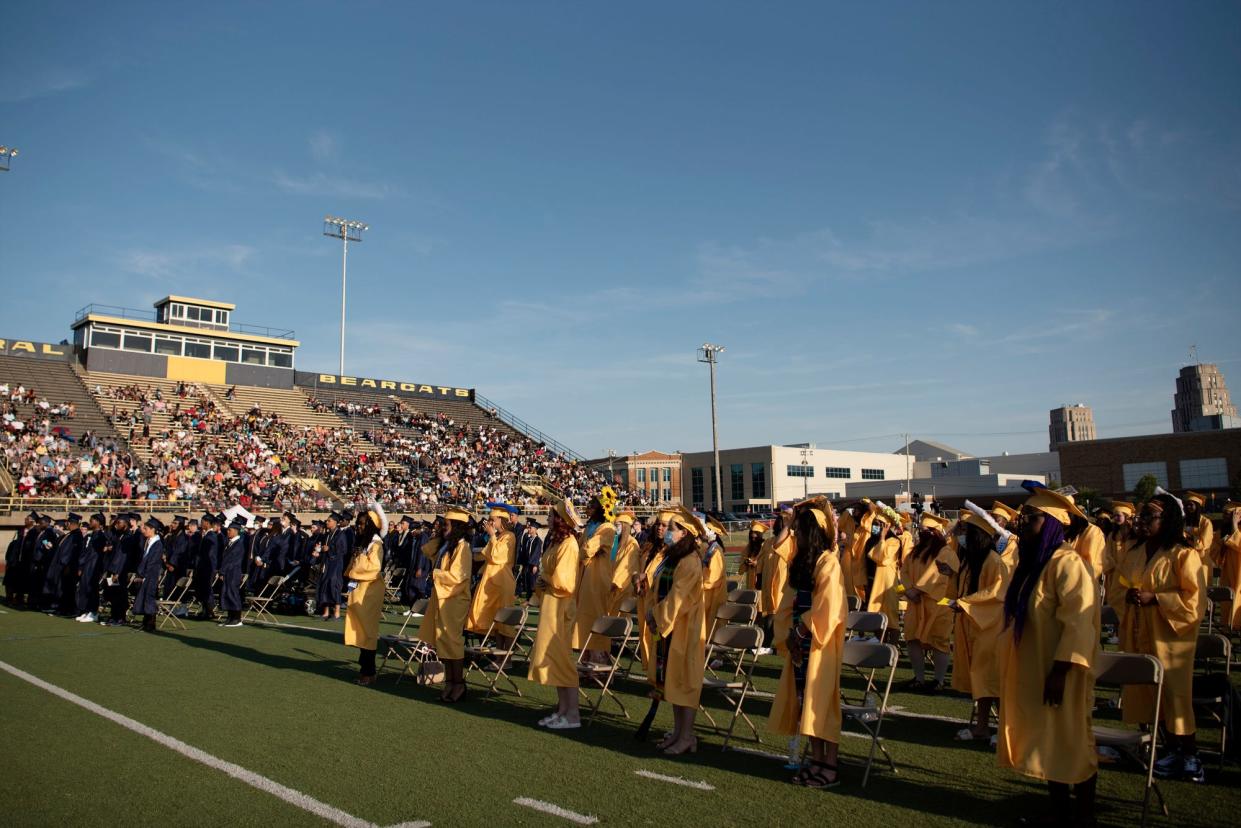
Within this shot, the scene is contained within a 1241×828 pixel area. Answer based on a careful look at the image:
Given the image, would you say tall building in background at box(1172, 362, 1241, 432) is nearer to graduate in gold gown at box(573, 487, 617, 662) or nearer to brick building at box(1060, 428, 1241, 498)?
brick building at box(1060, 428, 1241, 498)

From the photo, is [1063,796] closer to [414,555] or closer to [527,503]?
[414,555]

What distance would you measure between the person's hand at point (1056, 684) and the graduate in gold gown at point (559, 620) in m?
3.86

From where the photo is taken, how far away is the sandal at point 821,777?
5512mm

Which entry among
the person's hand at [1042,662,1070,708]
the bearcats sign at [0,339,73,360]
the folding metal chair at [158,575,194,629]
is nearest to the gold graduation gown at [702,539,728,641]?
the person's hand at [1042,662,1070,708]

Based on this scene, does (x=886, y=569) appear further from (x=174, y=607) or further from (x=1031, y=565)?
(x=174, y=607)

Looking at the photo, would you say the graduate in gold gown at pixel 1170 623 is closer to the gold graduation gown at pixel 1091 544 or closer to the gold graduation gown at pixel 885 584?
the gold graduation gown at pixel 1091 544

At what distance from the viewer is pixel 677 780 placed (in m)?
5.67

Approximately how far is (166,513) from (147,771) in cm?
2485

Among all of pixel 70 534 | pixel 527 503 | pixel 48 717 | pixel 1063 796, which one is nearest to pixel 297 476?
pixel 527 503

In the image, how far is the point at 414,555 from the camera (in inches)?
672

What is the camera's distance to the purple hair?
497cm

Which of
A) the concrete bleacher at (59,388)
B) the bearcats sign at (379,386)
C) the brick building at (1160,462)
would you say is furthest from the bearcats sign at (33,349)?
the brick building at (1160,462)

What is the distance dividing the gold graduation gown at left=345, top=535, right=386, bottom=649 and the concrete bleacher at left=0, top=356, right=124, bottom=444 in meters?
28.5

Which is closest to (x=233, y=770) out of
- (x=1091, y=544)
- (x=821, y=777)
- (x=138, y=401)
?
(x=821, y=777)
